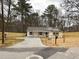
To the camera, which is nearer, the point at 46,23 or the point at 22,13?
the point at 22,13

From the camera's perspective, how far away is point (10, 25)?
7875 centimetres

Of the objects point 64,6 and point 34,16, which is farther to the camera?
point 34,16

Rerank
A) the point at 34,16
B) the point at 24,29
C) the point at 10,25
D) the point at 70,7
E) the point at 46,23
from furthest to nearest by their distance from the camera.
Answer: the point at 46,23, the point at 34,16, the point at 24,29, the point at 10,25, the point at 70,7

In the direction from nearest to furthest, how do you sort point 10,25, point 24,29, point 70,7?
point 70,7 → point 10,25 → point 24,29

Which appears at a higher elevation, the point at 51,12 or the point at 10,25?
the point at 51,12

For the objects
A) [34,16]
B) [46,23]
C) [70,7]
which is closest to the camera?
[70,7]

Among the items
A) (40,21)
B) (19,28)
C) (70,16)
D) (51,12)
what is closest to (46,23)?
(40,21)

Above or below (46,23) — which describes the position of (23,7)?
above

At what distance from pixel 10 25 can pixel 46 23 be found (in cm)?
2328

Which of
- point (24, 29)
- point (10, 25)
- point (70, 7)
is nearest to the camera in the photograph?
point (70, 7)

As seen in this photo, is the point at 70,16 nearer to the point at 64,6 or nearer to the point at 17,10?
the point at 64,6

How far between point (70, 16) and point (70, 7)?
54.9 inches

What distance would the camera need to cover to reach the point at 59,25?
91312 millimetres

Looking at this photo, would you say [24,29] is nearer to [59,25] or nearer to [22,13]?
[22,13]
